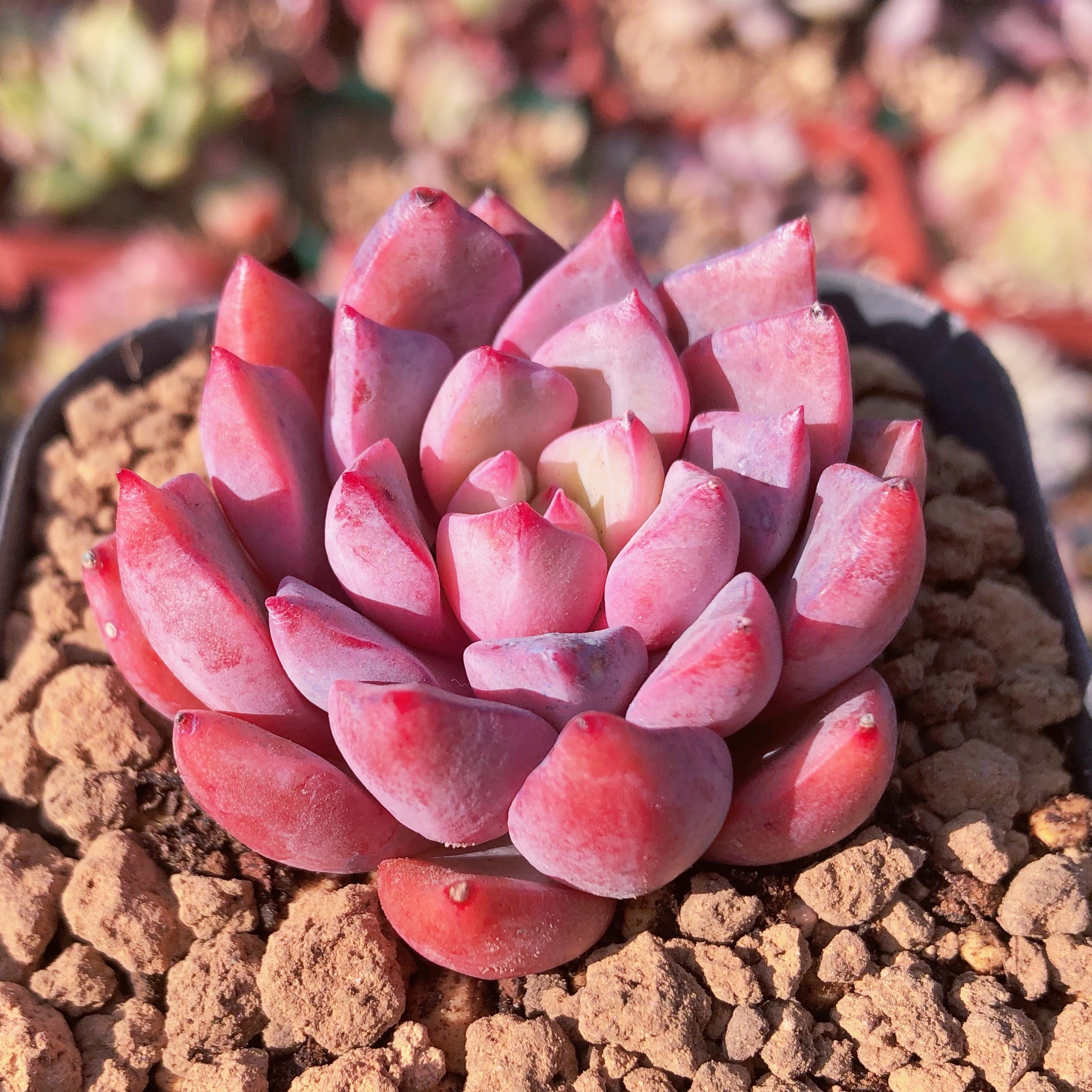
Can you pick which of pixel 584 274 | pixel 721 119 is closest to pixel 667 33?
pixel 721 119

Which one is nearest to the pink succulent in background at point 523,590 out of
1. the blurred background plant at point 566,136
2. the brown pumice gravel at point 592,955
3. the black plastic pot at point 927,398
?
the brown pumice gravel at point 592,955

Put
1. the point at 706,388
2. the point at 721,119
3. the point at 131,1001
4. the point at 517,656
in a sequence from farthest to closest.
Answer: the point at 721,119, the point at 706,388, the point at 131,1001, the point at 517,656

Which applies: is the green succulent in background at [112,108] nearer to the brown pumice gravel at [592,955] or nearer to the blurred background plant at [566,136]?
the blurred background plant at [566,136]

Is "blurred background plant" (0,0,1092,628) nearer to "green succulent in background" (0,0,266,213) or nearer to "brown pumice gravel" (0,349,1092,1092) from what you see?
"green succulent in background" (0,0,266,213)

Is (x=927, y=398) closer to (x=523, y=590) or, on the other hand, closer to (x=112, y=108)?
(x=523, y=590)

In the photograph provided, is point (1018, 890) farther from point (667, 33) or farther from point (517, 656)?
point (667, 33)

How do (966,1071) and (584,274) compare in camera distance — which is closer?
(966,1071)

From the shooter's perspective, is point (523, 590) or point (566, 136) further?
point (566, 136)

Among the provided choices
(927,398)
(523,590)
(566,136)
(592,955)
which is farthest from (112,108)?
(592,955)
